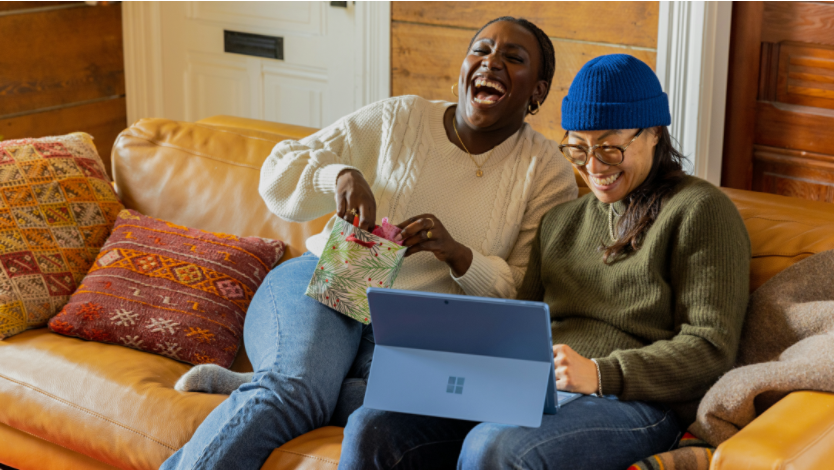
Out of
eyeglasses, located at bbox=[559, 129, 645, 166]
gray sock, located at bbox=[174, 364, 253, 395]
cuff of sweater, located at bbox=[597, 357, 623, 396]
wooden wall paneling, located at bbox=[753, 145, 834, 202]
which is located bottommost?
gray sock, located at bbox=[174, 364, 253, 395]

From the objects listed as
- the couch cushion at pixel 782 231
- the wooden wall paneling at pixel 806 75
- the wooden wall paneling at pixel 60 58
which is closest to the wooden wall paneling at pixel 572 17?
the wooden wall paneling at pixel 806 75

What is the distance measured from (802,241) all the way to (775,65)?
1.17 metres

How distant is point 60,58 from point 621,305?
3206 mm

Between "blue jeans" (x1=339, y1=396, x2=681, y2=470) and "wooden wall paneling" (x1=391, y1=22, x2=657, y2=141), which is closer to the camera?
"blue jeans" (x1=339, y1=396, x2=681, y2=470)

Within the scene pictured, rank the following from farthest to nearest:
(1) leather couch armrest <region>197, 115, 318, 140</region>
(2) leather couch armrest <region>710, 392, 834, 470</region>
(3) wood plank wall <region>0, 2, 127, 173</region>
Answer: (3) wood plank wall <region>0, 2, 127, 173</region> → (1) leather couch armrest <region>197, 115, 318, 140</region> → (2) leather couch armrest <region>710, 392, 834, 470</region>

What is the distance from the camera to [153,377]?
179 centimetres

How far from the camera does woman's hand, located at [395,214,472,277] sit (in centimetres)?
164

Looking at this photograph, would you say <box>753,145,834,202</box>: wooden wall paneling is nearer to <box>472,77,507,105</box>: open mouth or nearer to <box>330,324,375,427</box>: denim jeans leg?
<box>472,77,507,105</box>: open mouth

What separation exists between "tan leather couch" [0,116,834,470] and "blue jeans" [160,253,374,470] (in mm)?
50

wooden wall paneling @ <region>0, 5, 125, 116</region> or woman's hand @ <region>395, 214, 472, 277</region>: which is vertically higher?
wooden wall paneling @ <region>0, 5, 125, 116</region>

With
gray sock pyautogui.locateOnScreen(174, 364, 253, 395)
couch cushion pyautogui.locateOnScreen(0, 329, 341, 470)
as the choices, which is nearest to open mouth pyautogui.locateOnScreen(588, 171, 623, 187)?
couch cushion pyautogui.locateOnScreen(0, 329, 341, 470)

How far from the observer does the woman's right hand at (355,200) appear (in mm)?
1651

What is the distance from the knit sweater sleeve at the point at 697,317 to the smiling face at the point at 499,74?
49 centimetres

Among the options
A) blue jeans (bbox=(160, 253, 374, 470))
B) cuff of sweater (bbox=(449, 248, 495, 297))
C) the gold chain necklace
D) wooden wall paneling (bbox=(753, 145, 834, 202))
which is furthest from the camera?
wooden wall paneling (bbox=(753, 145, 834, 202))
